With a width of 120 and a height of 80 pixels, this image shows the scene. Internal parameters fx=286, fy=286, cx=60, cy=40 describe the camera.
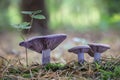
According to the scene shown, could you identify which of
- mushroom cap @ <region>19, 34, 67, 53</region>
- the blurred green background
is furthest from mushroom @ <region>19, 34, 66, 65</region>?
the blurred green background

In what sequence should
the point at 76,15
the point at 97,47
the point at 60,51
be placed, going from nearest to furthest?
1. the point at 97,47
2. the point at 60,51
3. the point at 76,15

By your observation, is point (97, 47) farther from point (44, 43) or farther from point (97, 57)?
point (44, 43)

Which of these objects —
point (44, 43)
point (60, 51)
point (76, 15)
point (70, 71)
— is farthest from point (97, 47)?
point (76, 15)

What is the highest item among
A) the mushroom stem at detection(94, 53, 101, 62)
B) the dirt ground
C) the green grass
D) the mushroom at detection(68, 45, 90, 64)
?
the mushroom at detection(68, 45, 90, 64)

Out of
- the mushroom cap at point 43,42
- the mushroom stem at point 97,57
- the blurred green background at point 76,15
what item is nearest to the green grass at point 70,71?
the mushroom stem at point 97,57

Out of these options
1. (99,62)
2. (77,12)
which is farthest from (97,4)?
(99,62)

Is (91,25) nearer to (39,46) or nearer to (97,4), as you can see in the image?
(97,4)

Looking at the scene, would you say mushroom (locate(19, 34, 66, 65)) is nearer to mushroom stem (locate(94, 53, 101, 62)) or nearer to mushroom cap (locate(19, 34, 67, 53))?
mushroom cap (locate(19, 34, 67, 53))
